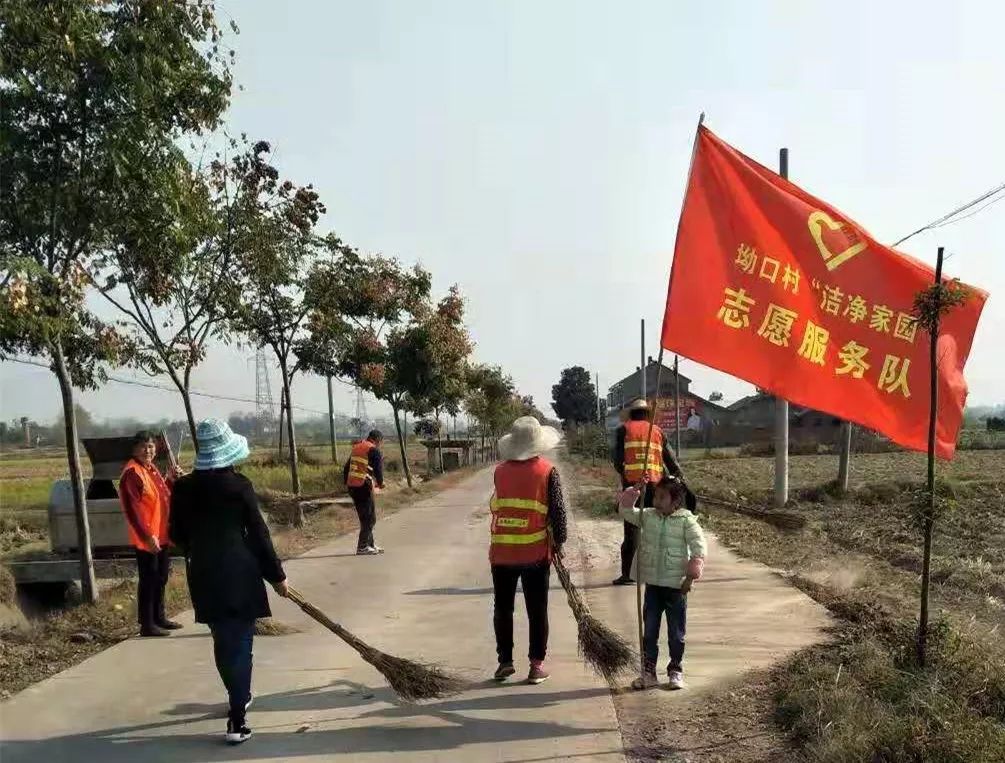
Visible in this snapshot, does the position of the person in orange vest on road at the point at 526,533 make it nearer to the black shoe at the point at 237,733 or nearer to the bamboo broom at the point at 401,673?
the bamboo broom at the point at 401,673

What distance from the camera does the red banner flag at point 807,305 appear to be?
5.48 meters

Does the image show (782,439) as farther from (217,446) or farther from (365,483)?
(217,446)

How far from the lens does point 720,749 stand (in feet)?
13.9

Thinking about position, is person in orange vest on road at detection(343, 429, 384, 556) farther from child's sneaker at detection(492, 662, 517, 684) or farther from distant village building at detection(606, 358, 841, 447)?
distant village building at detection(606, 358, 841, 447)

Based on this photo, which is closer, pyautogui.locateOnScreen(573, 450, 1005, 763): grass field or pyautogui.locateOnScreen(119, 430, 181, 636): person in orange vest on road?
pyautogui.locateOnScreen(573, 450, 1005, 763): grass field

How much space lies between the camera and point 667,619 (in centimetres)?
507

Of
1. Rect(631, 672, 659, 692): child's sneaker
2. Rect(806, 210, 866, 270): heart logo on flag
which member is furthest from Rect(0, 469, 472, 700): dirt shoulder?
Rect(806, 210, 866, 270): heart logo on flag

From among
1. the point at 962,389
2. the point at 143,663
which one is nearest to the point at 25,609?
the point at 143,663

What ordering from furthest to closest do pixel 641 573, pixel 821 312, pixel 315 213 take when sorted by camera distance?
1. pixel 315 213
2. pixel 821 312
3. pixel 641 573

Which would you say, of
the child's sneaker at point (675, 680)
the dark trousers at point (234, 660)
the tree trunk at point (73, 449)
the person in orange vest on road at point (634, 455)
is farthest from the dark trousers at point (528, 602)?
the tree trunk at point (73, 449)

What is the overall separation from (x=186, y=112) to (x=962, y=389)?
20.6ft

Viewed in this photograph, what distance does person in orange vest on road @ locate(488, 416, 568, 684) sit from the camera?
16.8 feet

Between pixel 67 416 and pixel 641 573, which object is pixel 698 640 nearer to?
pixel 641 573

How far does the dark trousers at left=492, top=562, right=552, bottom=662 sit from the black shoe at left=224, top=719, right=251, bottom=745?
1539 millimetres
